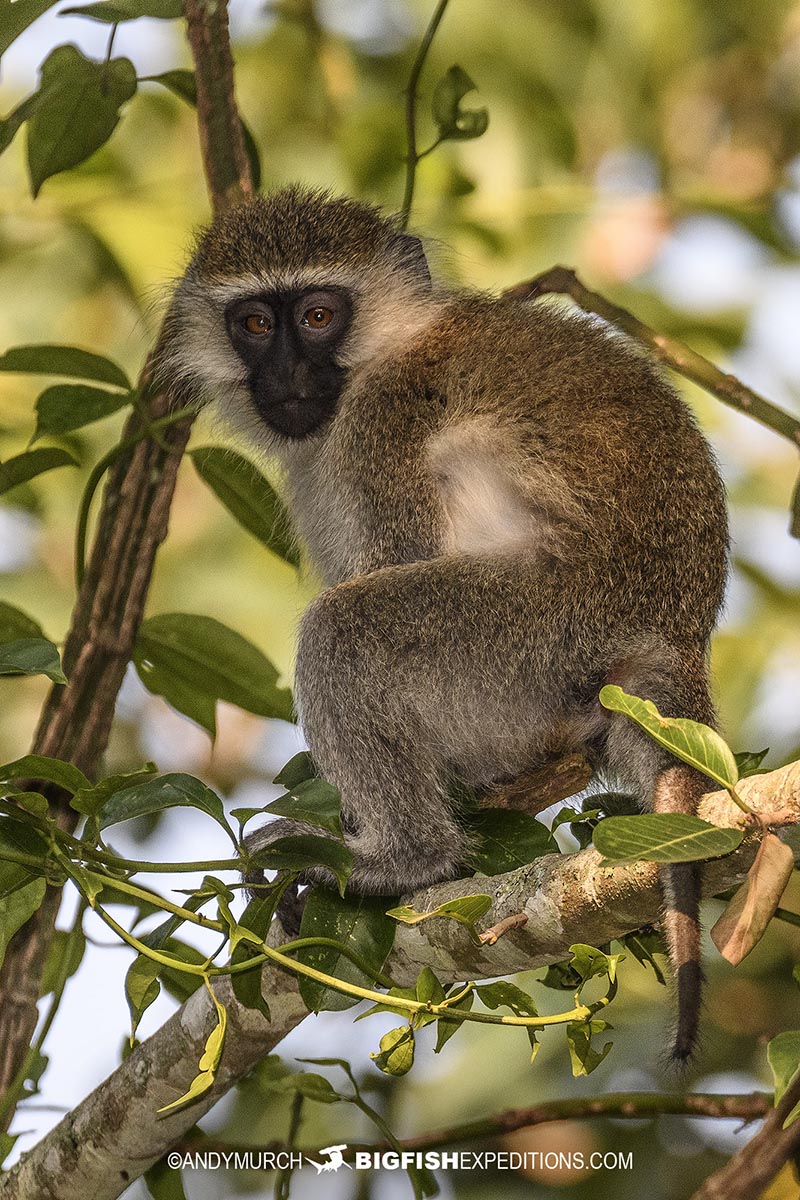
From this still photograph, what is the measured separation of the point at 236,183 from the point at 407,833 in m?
2.64

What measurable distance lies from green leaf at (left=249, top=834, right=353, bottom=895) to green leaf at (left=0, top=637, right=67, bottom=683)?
0.54 meters

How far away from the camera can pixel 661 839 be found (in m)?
2.11

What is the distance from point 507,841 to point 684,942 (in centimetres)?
82

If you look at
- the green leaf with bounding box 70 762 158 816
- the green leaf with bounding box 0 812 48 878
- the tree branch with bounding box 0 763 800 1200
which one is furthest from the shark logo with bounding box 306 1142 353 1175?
the green leaf with bounding box 70 762 158 816

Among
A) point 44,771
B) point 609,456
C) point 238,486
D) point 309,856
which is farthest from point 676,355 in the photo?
point 44,771

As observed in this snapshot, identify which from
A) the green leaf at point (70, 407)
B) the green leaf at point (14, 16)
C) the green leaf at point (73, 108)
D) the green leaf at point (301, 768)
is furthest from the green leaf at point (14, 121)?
the green leaf at point (301, 768)

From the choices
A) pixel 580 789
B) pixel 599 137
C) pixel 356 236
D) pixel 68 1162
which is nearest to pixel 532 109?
pixel 599 137

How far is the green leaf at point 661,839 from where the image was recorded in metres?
2.11

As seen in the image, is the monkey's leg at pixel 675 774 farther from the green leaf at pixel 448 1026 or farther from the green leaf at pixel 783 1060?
the green leaf at pixel 783 1060

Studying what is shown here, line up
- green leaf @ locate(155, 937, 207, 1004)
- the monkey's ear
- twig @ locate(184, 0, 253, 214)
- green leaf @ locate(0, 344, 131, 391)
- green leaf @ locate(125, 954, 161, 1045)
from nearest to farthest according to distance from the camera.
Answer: green leaf @ locate(125, 954, 161, 1045), green leaf @ locate(155, 937, 207, 1004), green leaf @ locate(0, 344, 131, 391), twig @ locate(184, 0, 253, 214), the monkey's ear

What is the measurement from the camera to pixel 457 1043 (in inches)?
211

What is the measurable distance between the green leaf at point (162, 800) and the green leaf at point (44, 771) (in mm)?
82

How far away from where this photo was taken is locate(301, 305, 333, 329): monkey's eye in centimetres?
490

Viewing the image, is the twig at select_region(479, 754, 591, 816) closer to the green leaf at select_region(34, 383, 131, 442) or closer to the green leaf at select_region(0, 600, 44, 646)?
the green leaf at select_region(0, 600, 44, 646)
